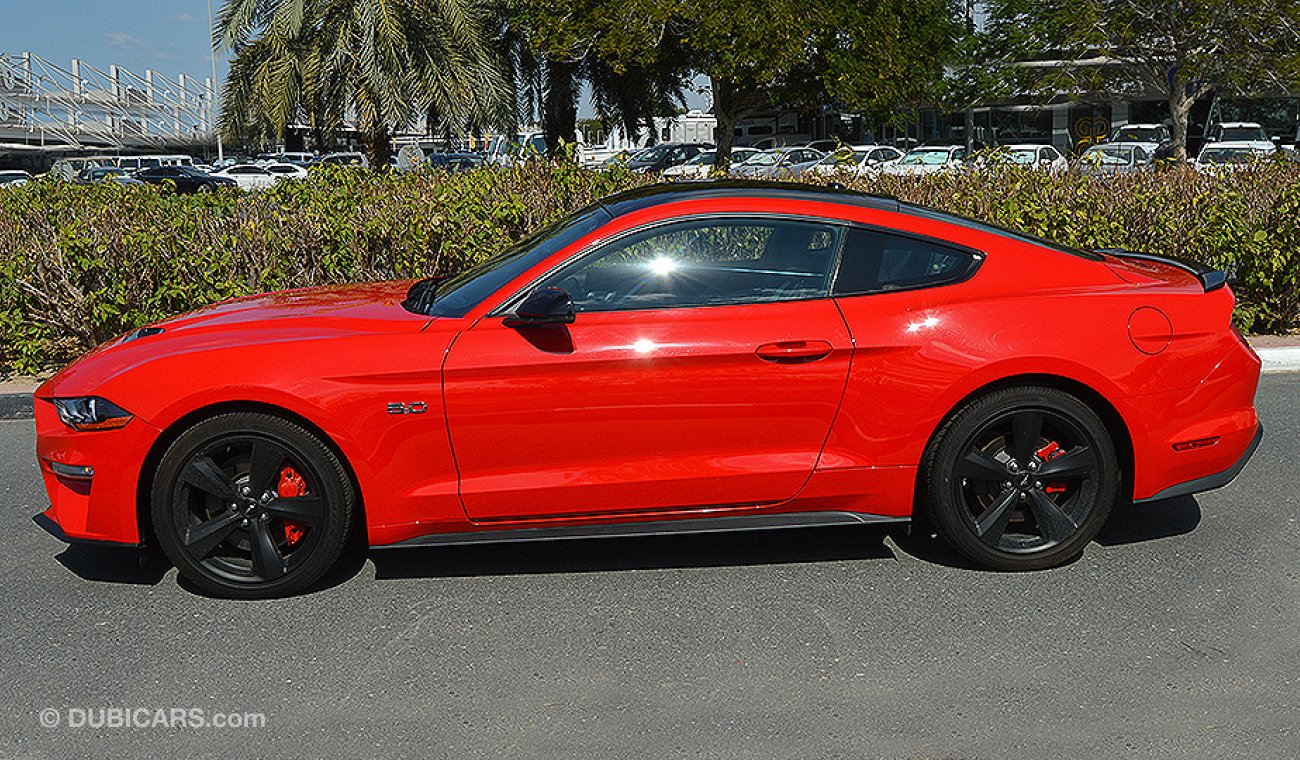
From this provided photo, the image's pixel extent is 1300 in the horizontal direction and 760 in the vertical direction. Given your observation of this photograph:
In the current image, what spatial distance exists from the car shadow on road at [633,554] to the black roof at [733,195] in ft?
4.32

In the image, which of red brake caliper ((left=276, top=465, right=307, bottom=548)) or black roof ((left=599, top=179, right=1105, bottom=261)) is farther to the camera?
black roof ((left=599, top=179, right=1105, bottom=261))

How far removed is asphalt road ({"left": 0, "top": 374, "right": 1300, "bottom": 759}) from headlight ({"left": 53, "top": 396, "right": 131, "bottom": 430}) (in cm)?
69

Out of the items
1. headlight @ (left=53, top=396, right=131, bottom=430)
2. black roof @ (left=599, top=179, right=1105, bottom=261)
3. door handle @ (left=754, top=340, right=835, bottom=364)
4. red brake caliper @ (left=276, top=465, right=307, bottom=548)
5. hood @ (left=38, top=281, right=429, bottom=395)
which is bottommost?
red brake caliper @ (left=276, top=465, right=307, bottom=548)

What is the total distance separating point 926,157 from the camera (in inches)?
1224

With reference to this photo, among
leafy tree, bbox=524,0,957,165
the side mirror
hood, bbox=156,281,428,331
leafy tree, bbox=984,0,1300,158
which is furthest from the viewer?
leafy tree, bbox=984,0,1300,158

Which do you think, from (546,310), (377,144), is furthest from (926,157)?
(546,310)

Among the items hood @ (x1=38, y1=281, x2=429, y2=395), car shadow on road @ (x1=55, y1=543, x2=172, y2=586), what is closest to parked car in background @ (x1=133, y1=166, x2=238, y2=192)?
car shadow on road @ (x1=55, y1=543, x2=172, y2=586)

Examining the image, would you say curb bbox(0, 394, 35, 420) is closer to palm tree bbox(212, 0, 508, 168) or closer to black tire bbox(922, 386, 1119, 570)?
black tire bbox(922, 386, 1119, 570)

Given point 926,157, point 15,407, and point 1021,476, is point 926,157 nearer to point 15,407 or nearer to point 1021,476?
point 15,407

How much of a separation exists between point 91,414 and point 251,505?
665 mm

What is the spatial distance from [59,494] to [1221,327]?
4.40 meters

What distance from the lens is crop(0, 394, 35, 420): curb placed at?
7.94m

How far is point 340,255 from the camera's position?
8.91m

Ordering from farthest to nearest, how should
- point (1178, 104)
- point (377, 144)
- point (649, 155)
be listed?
point (649, 155) → point (1178, 104) → point (377, 144)
